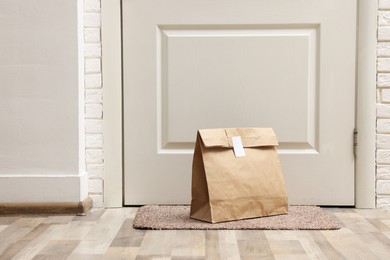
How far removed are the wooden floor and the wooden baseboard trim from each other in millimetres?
64

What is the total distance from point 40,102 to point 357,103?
1182 millimetres

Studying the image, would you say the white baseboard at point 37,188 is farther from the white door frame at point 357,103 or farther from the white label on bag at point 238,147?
the white label on bag at point 238,147

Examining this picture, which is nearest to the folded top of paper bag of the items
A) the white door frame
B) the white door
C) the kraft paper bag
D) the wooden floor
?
the kraft paper bag

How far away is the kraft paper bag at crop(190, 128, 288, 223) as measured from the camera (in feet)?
5.90

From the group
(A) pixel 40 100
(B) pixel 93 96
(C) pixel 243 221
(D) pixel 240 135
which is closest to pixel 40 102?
(A) pixel 40 100

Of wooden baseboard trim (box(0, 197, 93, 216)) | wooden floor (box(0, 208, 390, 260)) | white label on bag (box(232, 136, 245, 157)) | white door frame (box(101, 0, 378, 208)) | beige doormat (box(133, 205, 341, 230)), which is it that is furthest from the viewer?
white door frame (box(101, 0, 378, 208))

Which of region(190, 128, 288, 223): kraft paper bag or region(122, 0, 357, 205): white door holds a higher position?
region(122, 0, 357, 205): white door

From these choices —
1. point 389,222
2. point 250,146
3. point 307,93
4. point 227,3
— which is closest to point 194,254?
point 250,146

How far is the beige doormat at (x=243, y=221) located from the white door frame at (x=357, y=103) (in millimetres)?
208

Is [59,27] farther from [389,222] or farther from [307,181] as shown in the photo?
[389,222]

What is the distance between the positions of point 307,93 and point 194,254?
3.00ft

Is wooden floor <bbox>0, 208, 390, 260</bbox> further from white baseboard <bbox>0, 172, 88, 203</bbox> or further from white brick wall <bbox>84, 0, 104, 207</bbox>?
white brick wall <bbox>84, 0, 104, 207</bbox>

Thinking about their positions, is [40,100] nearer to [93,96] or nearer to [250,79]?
→ [93,96]

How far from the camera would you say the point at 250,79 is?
2094mm
